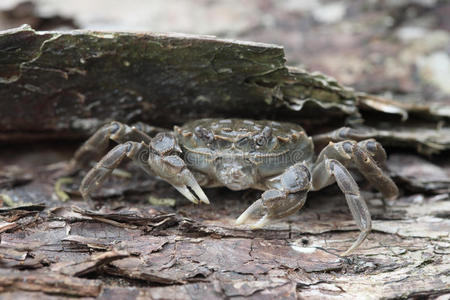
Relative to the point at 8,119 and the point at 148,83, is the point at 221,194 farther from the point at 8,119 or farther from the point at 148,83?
the point at 8,119

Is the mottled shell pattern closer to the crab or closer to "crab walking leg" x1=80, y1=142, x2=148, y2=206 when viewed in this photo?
the crab

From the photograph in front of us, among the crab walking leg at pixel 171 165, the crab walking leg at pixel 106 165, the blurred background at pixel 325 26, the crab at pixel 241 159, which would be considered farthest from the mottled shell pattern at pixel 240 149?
the blurred background at pixel 325 26

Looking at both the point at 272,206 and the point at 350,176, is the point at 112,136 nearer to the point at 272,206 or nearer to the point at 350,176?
the point at 272,206

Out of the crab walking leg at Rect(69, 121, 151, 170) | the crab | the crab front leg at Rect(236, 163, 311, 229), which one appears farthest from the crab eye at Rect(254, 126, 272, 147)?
the crab walking leg at Rect(69, 121, 151, 170)

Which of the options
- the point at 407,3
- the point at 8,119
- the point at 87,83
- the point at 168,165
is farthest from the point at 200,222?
the point at 407,3

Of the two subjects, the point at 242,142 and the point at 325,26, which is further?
the point at 325,26

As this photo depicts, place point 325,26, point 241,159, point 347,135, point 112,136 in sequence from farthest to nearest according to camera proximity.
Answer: point 325,26 < point 347,135 < point 112,136 < point 241,159

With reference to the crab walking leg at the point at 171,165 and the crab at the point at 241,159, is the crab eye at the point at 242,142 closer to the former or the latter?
the crab at the point at 241,159

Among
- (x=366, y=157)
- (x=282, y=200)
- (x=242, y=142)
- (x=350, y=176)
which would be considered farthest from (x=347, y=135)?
(x=282, y=200)
